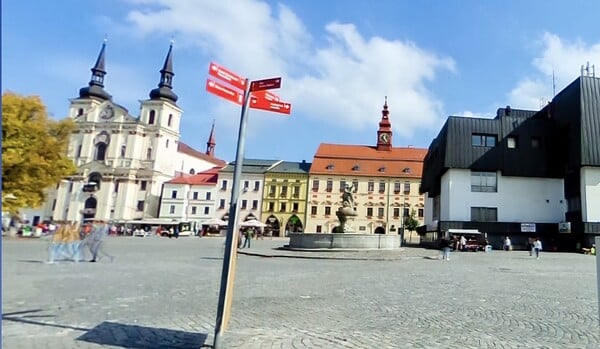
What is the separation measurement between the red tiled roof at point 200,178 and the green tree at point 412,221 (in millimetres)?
62429

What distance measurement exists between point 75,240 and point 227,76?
2.42 metres

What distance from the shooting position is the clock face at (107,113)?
3.14m

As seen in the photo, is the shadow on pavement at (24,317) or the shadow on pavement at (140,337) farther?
the shadow on pavement at (140,337)

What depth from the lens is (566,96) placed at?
141ft

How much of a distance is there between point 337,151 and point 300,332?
72.8m

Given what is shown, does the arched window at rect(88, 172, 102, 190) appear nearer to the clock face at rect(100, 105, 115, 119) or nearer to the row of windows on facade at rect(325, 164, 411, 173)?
the clock face at rect(100, 105, 115, 119)

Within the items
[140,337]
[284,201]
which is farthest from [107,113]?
[284,201]

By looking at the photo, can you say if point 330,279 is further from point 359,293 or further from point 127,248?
point 127,248

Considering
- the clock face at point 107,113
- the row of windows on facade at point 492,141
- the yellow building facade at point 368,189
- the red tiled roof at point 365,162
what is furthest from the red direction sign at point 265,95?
the red tiled roof at point 365,162

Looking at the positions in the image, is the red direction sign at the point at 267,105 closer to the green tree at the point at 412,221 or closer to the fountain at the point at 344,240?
the fountain at the point at 344,240

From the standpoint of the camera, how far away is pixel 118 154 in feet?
12.4

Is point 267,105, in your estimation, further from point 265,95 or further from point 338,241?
point 338,241

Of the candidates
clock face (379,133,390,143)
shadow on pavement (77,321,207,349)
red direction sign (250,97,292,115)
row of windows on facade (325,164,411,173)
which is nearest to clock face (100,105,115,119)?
red direction sign (250,97,292,115)

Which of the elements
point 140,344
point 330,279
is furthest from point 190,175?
point 330,279
